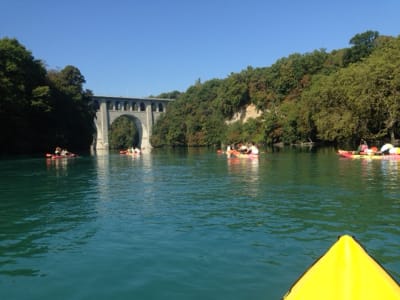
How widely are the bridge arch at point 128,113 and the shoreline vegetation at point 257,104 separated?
11142 millimetres

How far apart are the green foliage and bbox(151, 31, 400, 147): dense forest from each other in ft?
51.6

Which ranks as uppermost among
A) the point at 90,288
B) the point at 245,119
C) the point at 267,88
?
the point at 267,88

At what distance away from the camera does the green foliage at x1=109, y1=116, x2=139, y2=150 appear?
15075 cm

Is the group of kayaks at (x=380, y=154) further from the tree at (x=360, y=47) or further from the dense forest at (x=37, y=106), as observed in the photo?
the tree at (x=360, y=47)

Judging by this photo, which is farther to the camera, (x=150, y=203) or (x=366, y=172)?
(x=366, y=172)

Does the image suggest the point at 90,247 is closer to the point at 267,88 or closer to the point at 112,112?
the point at 267,88

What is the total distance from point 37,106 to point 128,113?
77.6 meters

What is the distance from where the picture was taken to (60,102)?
7069 centimetres

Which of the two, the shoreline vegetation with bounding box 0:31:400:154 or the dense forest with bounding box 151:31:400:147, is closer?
the dense forest with bounding box 151:31:400:147

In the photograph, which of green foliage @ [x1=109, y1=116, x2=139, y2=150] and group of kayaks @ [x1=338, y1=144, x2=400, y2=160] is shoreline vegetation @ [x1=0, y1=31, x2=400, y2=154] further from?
green foliage @ [x1=109, y1=116, x2=139, y2=150]

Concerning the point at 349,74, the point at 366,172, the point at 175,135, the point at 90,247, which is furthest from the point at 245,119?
the point at 90,247

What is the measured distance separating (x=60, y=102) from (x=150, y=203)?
197ft

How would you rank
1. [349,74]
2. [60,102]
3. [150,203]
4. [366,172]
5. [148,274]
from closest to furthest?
[148,274]
[150,203]
[366,172]
[349,74]
[60,102]

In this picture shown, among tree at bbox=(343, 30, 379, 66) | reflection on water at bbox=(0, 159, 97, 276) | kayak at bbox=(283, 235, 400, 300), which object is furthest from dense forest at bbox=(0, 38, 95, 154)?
kayak at bbox=(283, 235, 400, 300)
